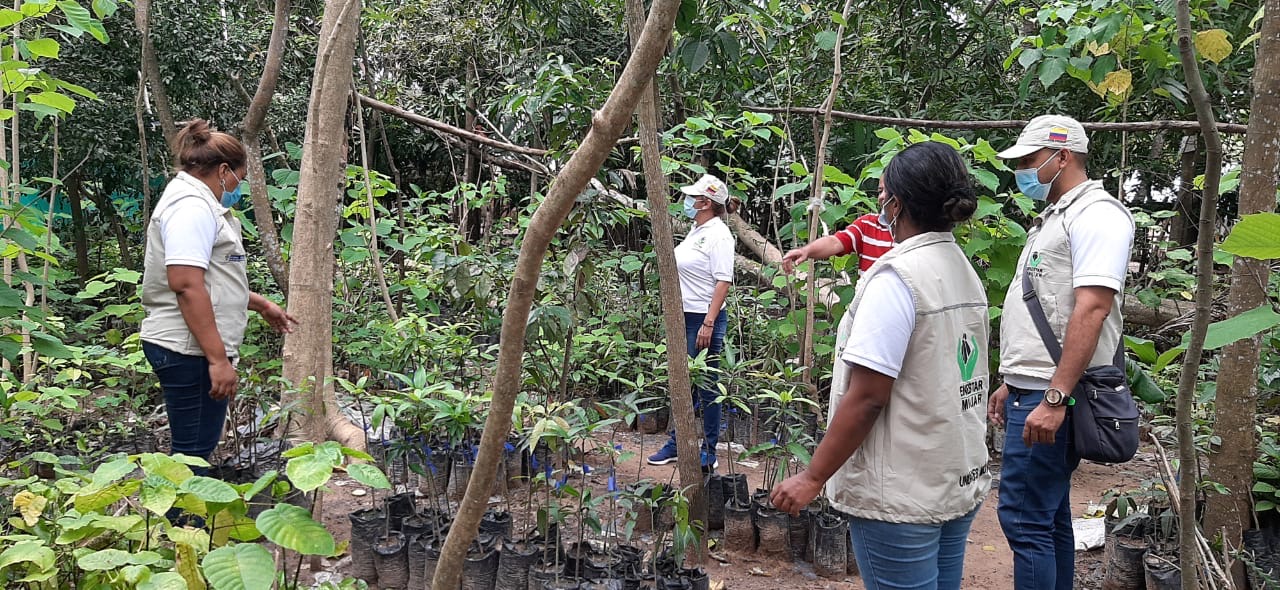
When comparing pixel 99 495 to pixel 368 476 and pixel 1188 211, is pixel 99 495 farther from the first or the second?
pixel 1188 211

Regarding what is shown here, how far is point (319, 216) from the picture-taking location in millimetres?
3326

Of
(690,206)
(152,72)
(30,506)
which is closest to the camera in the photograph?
(30,506)

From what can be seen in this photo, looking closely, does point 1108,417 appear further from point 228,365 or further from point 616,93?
point 228,365

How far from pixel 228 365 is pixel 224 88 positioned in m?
5.00

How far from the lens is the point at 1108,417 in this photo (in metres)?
2.24

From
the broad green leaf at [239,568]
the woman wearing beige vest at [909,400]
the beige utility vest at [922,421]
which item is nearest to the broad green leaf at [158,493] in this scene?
the broad green leaf at [239,568]

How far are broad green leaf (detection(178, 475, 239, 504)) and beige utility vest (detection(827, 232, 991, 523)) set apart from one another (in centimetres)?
119

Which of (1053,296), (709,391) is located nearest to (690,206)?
(709,391)

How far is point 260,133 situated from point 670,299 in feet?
8.69

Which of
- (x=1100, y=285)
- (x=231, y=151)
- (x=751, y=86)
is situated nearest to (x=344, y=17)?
(x=231, y=151)

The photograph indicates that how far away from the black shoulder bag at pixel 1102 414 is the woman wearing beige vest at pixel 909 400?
61cm

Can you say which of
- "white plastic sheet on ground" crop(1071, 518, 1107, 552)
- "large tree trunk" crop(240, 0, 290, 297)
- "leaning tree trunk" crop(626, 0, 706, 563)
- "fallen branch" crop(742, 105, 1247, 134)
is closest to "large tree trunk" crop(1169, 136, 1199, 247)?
"fallen branch" crop(742, 105, 1247, 134)

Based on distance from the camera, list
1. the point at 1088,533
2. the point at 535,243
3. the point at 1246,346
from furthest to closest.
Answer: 1. the point at 1088,533
2. the point at 1246,346
3. the point at 535,243

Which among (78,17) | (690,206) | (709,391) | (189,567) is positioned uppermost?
(78,17)
